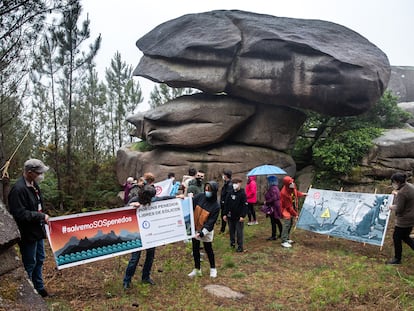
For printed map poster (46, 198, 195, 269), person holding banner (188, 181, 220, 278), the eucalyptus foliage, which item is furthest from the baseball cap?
the eucalyptus foliage

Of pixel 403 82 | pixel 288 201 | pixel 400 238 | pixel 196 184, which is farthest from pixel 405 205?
pixel 403 82

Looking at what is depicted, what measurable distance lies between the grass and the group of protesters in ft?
1.16

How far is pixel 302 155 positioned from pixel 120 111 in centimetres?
1494

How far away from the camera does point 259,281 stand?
20.5 feet

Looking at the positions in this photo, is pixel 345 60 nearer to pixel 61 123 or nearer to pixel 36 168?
pixel 36 168

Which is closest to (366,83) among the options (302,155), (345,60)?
(345,60)

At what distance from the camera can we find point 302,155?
16547 mm

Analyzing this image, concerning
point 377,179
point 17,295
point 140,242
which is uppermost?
point 17,295

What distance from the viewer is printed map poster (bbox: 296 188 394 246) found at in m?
8.09

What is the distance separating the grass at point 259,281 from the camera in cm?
510

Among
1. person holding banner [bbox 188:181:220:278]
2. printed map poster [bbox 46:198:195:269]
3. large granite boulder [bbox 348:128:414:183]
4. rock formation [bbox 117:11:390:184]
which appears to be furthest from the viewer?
large granite boulder [bbox 348:128:414:183]

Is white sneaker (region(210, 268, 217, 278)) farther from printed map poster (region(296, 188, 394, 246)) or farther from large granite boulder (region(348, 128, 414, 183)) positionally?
large granite boulder (region(348, 128, 414, 183))

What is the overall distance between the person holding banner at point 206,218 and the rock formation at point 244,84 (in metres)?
7.53

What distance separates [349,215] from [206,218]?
14.0 feet
